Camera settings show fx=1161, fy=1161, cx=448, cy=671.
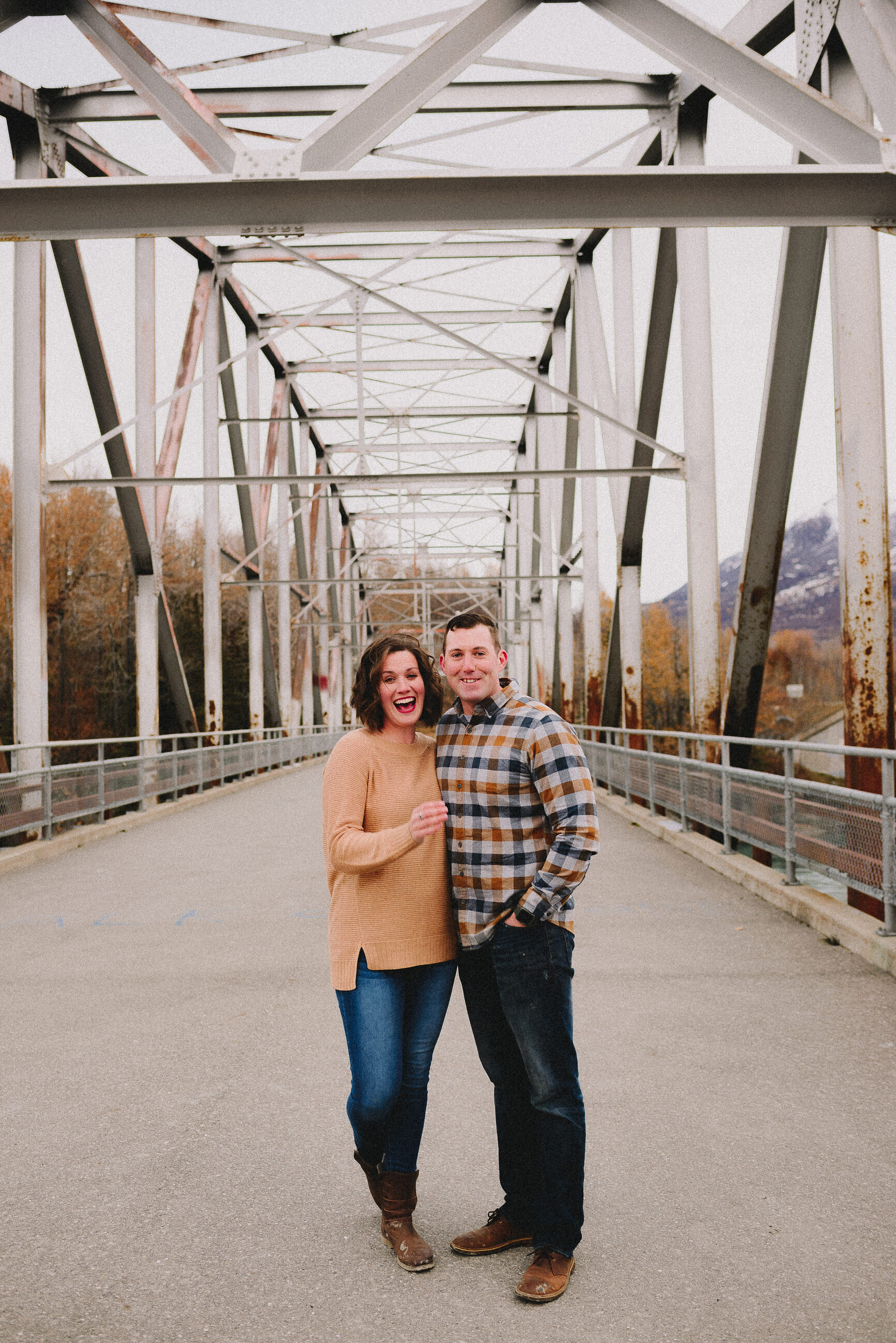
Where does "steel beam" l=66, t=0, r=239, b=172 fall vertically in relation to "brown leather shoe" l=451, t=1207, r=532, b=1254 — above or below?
above

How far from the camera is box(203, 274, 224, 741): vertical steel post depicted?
2019cm

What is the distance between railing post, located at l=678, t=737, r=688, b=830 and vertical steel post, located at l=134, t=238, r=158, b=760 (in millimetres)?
8213

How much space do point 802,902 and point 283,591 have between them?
71.9 ft

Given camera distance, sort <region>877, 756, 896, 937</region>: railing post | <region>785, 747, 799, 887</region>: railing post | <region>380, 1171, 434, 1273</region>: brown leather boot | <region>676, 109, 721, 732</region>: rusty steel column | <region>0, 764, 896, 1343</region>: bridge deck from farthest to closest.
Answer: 1. <region>676, 109, 721, 732</region>: rusty steel column
2. <region>785, 747, 799, 887</region>: railing post
3. <region>877, 756, 896, 937</region>: railing post
4. <region>380, 1171, 434, 1273</region>: brown leather boot
5. <region>0, 764, 896, 1343</region>: bridge deck

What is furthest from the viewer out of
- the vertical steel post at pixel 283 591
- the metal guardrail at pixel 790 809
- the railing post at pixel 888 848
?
the vertical steel post at pixel 283 591

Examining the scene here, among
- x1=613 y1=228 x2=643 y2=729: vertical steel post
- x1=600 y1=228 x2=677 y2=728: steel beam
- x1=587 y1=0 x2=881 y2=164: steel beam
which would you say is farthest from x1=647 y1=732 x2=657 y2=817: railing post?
x1=587 y1=0 x2=881 y2=164: steel beam

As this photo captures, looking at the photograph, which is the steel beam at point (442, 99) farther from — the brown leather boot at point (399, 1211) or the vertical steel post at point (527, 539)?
the vertical steel post at point (527, 539)

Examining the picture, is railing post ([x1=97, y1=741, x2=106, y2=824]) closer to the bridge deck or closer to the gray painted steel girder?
the bridge deck

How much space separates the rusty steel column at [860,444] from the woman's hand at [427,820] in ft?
15.3

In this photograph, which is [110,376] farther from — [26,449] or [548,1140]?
[548,1140]

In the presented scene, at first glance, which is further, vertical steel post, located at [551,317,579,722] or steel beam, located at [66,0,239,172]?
vertical steel post, located at [551,317,579,722]

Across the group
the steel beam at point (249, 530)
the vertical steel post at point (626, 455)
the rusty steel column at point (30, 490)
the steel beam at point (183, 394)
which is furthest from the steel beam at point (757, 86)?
the steel beam at point (249, 530)

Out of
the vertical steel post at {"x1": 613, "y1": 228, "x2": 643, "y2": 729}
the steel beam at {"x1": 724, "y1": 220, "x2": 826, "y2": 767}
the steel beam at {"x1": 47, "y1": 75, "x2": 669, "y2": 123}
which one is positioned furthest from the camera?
the vertical steel post at {"x1": 613, "y1": 228, "x2": 643, "y2": 729}

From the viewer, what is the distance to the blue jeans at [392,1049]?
2.61 m
